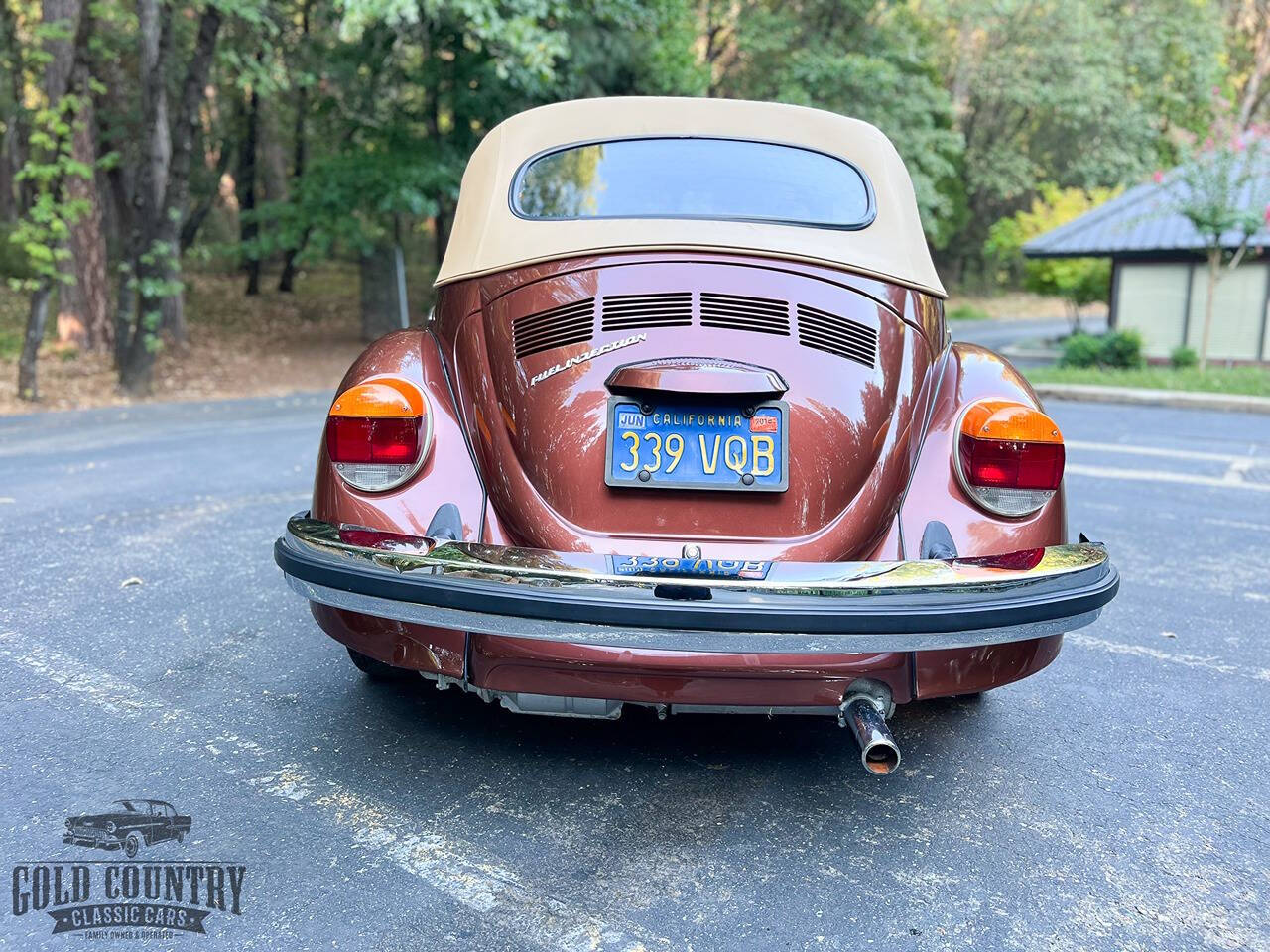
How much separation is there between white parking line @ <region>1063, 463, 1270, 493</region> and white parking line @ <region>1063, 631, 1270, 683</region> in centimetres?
353

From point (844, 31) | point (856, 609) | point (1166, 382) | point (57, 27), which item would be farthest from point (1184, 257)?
point (856, 609)

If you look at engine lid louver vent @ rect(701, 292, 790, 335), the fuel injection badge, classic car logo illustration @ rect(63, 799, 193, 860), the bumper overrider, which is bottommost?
classic car logo illustration @ rect(63, 799, 193, 860)

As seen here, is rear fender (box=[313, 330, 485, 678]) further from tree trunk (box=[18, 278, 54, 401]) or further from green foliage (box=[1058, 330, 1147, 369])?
green foliage (box=[1058, 330, 1147, 369])

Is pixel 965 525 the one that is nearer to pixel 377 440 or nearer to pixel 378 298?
pixel 377 440

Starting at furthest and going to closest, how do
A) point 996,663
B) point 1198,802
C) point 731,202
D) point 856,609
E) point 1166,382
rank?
point 1166,382 → point 731,202 → point 1198,802 → point 996,663 → point 856,609

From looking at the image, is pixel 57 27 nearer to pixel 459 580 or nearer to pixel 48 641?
pixel 48 641

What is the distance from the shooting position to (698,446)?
2.59 meters

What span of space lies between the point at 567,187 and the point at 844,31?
72.3 ft

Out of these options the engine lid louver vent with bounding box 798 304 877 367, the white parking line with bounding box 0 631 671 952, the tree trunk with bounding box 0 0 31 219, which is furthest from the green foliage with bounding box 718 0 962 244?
the white parking line with bounding box 0 631 671 952

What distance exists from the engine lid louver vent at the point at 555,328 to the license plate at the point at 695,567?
0.69 metres

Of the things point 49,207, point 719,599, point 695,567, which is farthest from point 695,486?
point 49,207

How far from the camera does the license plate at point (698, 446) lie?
101 inches

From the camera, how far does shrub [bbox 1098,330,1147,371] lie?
1739 cm

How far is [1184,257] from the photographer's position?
63.0ft
